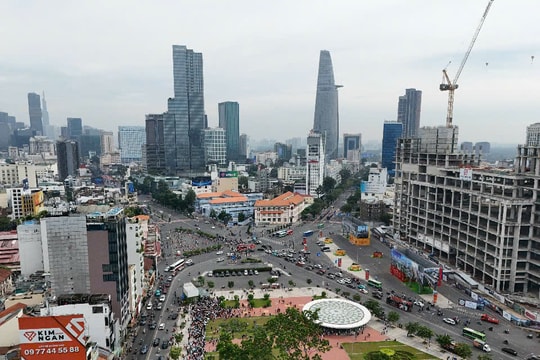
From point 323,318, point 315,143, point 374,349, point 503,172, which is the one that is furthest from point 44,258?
point 315,143

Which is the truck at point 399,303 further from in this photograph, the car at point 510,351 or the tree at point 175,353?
the tree at point 175,353

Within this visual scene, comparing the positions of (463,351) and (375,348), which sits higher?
(463,351)

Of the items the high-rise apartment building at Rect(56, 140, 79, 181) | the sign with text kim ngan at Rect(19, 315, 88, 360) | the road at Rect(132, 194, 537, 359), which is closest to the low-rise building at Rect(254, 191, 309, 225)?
the road at Rect(132, 194, 537, 359)

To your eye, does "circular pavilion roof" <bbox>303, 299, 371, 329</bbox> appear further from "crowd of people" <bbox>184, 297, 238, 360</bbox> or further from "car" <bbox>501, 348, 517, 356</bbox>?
"car" <bbox>501, 348, 517, 356</bbox>

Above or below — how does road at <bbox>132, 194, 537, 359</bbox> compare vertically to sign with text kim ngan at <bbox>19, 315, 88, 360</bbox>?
below

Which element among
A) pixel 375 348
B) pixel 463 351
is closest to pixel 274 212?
pixel 375 348

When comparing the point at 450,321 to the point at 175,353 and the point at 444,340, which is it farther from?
the point at 175,353
